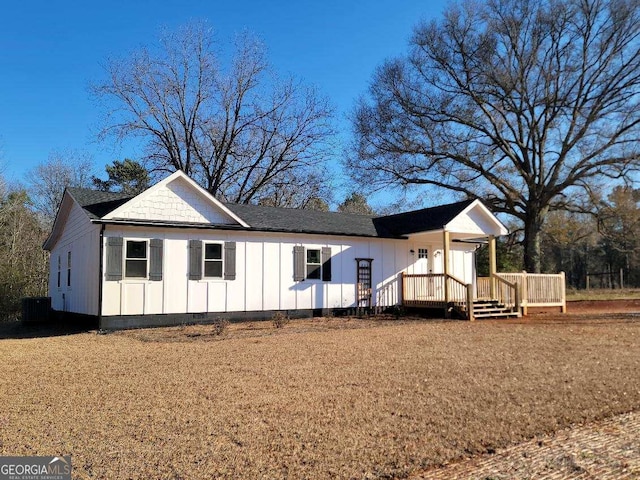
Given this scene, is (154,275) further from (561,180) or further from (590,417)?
(561,180)

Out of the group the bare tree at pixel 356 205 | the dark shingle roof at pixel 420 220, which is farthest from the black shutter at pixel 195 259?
the bare tree at pixel 356 205

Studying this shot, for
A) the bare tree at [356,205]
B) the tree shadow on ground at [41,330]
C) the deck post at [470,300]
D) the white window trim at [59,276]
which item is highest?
the bare tree at [356,205]

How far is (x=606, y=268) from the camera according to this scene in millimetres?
52750

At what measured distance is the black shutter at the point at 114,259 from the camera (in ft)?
44.3

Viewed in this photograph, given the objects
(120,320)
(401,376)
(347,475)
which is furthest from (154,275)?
(347,475)

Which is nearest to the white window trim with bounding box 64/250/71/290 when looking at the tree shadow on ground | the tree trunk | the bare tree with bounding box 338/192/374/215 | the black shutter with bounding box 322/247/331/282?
the tree shadow on ground

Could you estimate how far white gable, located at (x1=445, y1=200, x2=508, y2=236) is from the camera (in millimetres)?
17795

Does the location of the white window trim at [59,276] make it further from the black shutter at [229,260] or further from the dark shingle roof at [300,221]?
the black shutter at [229,260]

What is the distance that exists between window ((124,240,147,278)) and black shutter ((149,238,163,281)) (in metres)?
0.16

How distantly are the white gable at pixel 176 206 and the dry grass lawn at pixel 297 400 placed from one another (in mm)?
4196

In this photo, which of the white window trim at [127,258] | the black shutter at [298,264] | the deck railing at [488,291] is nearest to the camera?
the white window trim at [127,258]

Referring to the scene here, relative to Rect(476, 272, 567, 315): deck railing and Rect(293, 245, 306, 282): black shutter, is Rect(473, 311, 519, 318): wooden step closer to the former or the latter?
Rect(476, 272, 567, 315): deck railing

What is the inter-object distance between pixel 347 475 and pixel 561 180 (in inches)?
1039

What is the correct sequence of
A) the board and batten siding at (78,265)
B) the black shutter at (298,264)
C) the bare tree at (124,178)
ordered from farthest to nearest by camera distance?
the bare tree at (124,178)
the black shutter at (298,264)
the board and batten siding at (78,265)
